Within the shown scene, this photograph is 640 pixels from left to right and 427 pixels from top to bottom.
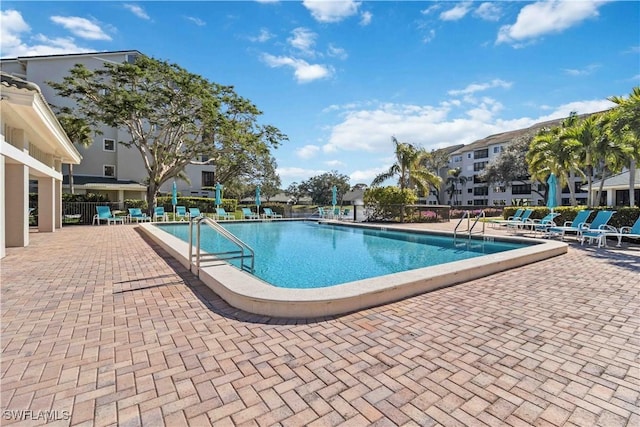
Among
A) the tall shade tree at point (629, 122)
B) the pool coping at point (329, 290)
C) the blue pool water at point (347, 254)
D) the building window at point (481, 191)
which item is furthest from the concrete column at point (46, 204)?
the building window at point (481, 191)

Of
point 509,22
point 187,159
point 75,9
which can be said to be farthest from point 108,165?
point 509,22

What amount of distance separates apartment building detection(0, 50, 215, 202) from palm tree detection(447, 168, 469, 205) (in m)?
49.6

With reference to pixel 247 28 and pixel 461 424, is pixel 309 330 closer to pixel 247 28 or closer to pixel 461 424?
pixel 461 424

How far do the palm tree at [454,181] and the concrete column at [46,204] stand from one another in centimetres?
5857

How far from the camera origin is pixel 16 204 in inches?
364

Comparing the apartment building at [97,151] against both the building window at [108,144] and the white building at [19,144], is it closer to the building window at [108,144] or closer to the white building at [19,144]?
the building window at [108,144]

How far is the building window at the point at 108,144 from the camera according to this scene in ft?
103

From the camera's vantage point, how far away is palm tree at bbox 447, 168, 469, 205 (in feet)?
200

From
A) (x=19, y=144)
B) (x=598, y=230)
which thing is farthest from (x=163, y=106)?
(x=598, y=230)

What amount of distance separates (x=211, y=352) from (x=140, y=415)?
0.89 metres

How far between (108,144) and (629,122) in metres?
37.9

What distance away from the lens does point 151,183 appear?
854 inches

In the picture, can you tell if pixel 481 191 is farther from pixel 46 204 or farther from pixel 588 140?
pixel 46 204

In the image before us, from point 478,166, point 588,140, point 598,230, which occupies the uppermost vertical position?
point 478,166
